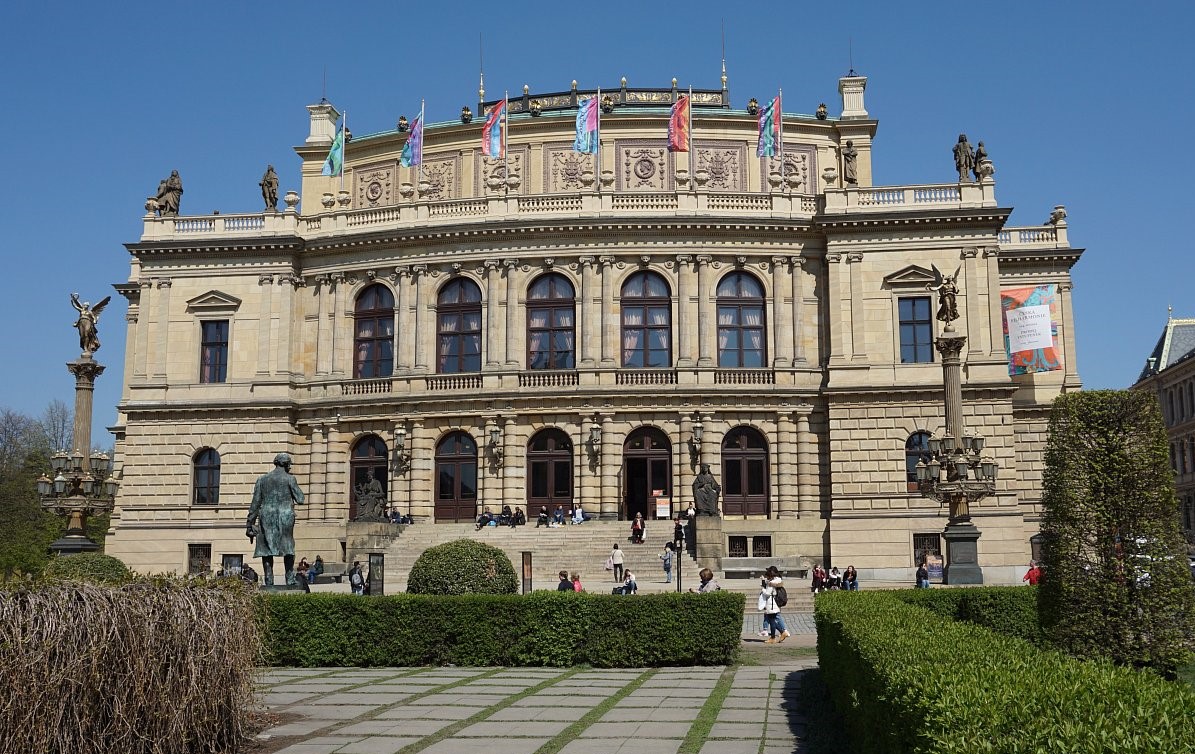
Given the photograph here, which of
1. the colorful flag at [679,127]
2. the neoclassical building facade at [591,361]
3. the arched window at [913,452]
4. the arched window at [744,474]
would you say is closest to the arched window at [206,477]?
the neoclassical building facade at [591,361]

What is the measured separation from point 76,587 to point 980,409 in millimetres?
40712

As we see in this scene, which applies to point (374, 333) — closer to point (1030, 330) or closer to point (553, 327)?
point (553, 327)

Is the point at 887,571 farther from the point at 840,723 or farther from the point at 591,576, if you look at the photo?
the point at 840,723

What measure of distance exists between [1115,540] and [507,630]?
10.6 meters

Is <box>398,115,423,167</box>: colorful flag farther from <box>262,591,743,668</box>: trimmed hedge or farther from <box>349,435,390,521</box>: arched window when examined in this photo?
<box>262,591,743,668</box>: trimmed hedge

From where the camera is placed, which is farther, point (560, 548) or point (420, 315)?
point (420, 315)

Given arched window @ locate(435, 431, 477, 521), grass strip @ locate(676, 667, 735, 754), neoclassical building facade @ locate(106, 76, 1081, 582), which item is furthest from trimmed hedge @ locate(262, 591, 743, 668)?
arched window @ locate(435, 431, 477, 521)

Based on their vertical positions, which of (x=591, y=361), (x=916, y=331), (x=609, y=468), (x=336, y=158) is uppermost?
(x=336, y=158)

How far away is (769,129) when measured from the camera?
4672 cm

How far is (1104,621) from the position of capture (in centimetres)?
1540

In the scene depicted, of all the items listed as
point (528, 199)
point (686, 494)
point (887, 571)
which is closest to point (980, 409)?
point (887, 571)

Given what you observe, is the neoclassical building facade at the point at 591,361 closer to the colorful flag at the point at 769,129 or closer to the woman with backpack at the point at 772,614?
the colorful flag at the point at 769,129

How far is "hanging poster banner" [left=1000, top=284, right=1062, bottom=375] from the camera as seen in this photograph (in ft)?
168

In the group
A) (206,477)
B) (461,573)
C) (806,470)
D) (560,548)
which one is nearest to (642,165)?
(806,470)
